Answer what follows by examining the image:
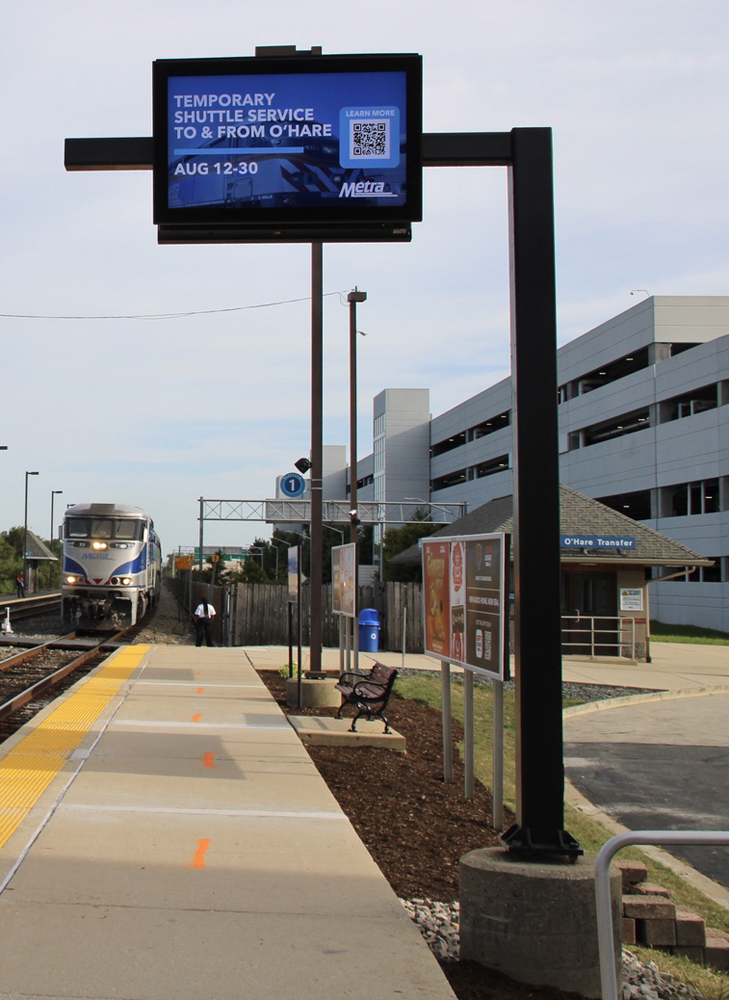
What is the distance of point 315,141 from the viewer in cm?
637

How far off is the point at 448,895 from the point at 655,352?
50.9 m

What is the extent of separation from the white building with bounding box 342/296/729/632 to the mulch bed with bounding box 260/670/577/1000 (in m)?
29.2

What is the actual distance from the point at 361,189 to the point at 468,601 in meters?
3.93

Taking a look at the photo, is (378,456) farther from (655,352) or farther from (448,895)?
(448,895)

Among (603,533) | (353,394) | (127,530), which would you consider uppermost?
(353,394)

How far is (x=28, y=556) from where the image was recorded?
7912cm

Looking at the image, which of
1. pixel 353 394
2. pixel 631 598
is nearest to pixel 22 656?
pixel 353 394

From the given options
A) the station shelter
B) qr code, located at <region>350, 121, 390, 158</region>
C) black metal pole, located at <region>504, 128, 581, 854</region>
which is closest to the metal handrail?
black metal pole, located at <region>504, 128, 581, 854</region>

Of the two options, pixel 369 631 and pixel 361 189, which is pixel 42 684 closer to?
pixel 361 189

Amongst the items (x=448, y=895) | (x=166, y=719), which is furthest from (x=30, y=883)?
(x=166, y=719)

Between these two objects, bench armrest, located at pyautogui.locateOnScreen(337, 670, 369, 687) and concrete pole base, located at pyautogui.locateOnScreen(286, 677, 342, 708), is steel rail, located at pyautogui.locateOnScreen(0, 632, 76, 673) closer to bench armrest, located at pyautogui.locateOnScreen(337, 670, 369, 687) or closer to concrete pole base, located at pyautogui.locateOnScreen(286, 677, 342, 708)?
bench armrest, located at pyautogui.locateOnScreen(337, 670, 369, 687)

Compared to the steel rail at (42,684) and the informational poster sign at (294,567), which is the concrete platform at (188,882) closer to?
the steel rail at (42,684)

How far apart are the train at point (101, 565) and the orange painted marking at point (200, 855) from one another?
2449 centimetres

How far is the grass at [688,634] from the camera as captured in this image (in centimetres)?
4068
